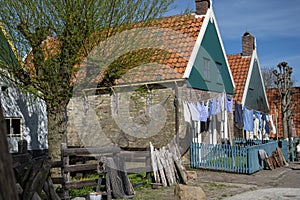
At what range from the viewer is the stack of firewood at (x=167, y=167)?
463 inches

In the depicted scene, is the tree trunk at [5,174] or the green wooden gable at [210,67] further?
the green wooden gable at [210,67]

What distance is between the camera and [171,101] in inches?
646

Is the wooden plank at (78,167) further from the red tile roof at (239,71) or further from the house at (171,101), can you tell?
the red tile roof at (239,71)

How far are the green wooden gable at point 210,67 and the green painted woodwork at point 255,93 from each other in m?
3.77

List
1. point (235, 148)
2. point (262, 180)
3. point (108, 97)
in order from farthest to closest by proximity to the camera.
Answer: point (108, 97) → point (235, 148) → point (262, 180)

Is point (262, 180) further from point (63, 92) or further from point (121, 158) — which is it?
point (63, 92)

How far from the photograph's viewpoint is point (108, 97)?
18.5 m

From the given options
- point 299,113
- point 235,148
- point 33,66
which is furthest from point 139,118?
point 299,113

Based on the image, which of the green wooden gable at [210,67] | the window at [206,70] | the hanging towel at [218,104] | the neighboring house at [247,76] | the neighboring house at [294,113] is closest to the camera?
the hanging towel at [218,104]

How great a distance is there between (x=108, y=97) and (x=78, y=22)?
8911 millimetres

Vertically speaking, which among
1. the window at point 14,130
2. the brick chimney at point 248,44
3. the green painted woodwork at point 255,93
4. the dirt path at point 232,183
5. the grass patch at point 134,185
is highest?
the brick chimney at point 248,44

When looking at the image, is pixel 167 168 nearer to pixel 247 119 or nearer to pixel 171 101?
pixel 171 101

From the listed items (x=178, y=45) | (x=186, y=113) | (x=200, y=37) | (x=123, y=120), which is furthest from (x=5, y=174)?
(x=123, y=120)

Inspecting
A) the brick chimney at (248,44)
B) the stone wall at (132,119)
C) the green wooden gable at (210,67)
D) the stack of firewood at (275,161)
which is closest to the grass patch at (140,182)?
the stone wall at (132,119)
